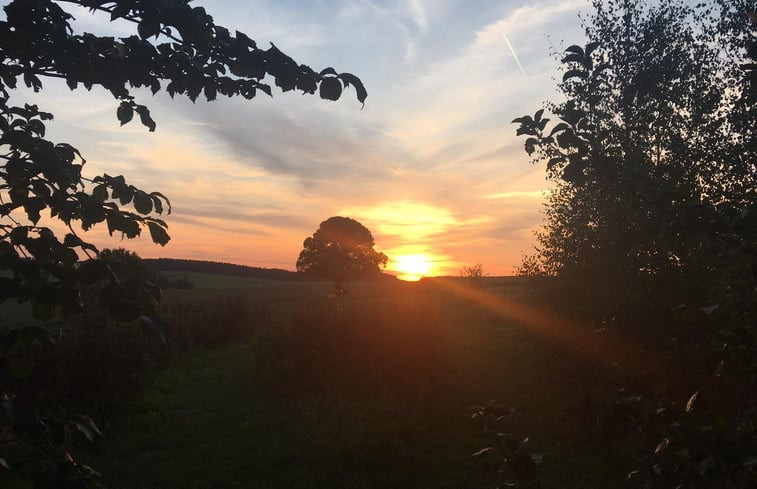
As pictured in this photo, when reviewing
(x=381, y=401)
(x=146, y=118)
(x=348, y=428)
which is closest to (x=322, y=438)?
(x=348, y=428)

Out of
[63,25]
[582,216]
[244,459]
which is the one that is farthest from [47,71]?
[582,216]

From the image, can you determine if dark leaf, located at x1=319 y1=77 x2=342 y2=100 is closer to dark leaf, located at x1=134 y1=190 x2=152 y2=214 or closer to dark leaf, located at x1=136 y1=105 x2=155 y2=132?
dark leaf, located at x1=134 y1=190 x2=152 y2=214

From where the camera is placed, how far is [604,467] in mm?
7355

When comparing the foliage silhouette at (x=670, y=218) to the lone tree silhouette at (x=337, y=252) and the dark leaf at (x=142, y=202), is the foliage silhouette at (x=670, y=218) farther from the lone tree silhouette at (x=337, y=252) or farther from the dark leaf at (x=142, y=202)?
the lone tree silhouette at (x=337, y=252)

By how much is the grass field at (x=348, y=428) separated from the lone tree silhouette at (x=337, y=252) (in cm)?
3810

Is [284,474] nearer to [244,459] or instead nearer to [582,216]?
[244,459]

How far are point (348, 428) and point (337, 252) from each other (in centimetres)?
4448

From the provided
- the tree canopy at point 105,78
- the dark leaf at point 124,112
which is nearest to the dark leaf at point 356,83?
the tree canopy at point 105,78

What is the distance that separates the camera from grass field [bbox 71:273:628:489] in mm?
7250

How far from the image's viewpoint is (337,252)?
53.0m

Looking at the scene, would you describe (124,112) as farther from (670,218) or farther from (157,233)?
(670,218)

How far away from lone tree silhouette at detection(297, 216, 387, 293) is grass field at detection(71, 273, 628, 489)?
125 ft

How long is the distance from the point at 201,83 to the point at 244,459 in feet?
21.1

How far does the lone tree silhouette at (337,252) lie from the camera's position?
2063 inches
